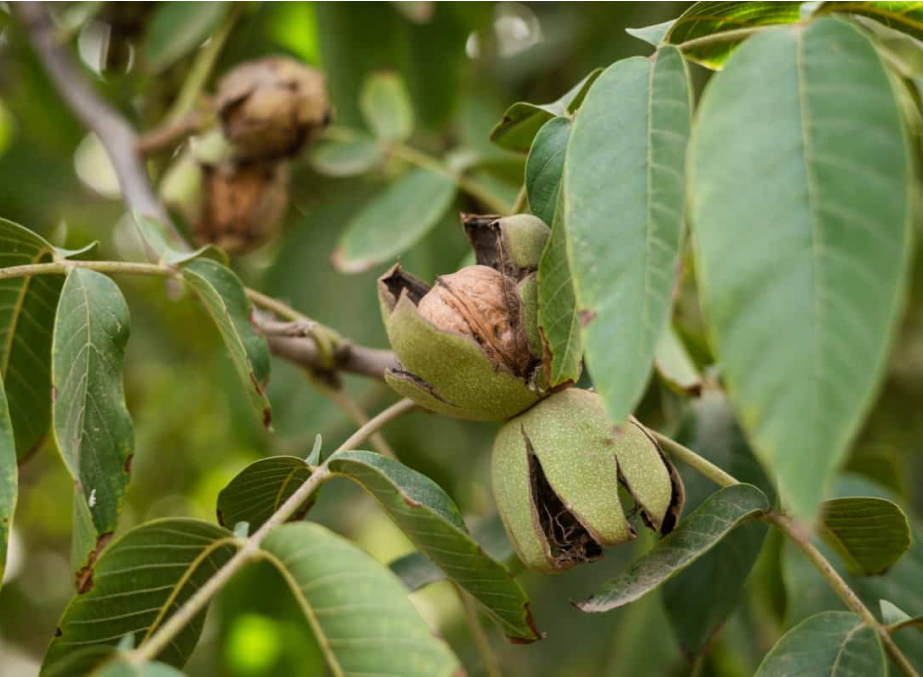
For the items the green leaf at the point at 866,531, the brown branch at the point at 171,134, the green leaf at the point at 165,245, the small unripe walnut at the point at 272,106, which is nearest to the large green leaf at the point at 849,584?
the green leaf at the point at 866,531

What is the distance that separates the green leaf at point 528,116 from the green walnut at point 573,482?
0.34 meters

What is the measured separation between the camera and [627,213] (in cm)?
85

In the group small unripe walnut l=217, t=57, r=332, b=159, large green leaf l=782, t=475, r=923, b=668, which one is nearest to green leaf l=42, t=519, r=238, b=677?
large green leaf l=782, t=475, r=923, b=668

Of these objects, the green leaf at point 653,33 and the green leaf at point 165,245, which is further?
the green leaf at point 165,245

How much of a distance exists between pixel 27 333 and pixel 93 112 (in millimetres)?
914

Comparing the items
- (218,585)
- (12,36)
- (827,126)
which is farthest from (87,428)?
(12,36)

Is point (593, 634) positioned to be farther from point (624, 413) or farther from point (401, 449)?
point (624, 413)

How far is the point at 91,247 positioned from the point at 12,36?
1.56 metres

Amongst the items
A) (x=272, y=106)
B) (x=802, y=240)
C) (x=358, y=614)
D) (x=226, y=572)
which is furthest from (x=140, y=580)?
(x=272, y=106)

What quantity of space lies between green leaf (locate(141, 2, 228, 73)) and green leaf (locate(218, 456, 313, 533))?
127cm

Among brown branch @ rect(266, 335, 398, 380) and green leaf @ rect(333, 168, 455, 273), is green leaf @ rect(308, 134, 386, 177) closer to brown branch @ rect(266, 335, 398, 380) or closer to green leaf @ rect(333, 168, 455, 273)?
green leaf @ rect(333, 168, 455, 273)

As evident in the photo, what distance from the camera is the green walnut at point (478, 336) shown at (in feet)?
3.46

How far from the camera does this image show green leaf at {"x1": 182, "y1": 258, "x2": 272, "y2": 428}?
1.16 m

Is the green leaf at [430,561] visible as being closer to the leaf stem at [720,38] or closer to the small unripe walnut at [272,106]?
the leaf stem at [720,38]
